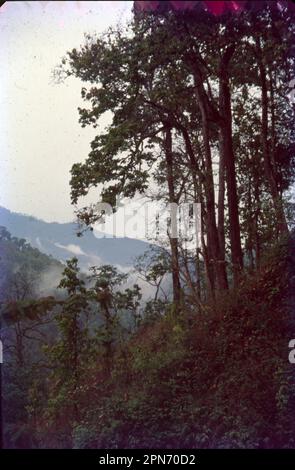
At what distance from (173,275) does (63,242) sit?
5.04 feet

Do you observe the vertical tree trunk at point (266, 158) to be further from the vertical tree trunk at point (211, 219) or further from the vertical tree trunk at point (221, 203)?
the vertical tree trunk at point (211, 219)

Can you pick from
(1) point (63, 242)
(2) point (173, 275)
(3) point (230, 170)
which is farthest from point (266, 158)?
(1) point (63, 242)

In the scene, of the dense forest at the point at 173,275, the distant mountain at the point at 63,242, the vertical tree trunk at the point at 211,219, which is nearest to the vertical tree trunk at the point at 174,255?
the dense forest at the point at 173,275

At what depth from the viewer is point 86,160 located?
22.5 feet

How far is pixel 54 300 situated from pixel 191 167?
8.89 feet

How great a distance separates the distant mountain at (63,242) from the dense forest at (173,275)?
0.36 feet

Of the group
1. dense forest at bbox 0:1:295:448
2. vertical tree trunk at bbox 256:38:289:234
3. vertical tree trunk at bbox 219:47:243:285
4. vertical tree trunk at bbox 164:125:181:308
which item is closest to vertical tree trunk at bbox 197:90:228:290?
dense forest at bbox 0:1:295:448

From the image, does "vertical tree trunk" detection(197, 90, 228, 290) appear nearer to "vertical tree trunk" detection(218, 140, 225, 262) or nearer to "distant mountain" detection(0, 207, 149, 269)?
"vertical tree trunk" detection(218, 140, 225, 262)

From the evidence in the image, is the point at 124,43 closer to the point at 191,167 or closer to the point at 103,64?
the point at 103,64

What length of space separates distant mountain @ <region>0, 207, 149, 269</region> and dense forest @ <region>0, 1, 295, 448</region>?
0.11m

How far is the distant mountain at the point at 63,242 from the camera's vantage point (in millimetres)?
6594

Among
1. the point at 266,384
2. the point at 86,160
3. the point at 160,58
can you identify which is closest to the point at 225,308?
the point at 266,384

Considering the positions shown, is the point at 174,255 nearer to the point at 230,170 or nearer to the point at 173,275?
the point at 173,275
